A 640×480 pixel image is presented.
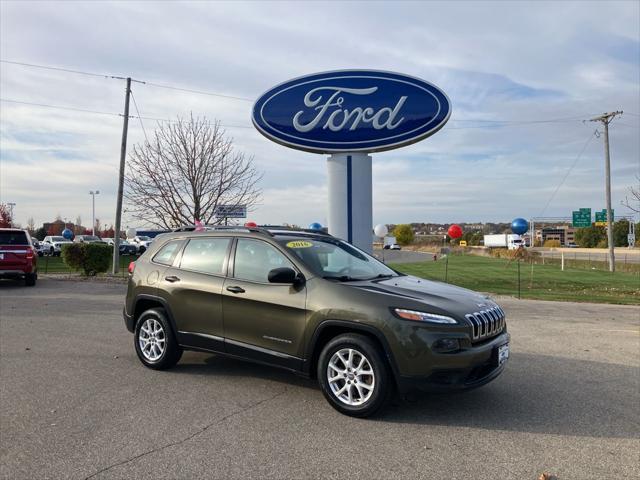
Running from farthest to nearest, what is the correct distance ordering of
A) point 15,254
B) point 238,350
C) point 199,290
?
point 15,254 → point 199,290 → point 238,350

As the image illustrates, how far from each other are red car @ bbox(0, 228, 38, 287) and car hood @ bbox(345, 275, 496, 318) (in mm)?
14040

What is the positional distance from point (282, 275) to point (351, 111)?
8.16 m

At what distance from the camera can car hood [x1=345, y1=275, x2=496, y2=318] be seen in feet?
14.7

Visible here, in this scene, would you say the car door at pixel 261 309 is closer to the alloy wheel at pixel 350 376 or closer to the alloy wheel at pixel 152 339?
the alloy wheel at pixel 350 376

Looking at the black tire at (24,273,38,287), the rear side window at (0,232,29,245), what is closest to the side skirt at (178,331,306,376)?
Result: the rear side window at (0,232,29,245)

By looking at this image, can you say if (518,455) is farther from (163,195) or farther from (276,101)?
(163,195)

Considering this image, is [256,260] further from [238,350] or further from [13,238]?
[13,238]

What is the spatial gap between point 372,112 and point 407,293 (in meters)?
8.23

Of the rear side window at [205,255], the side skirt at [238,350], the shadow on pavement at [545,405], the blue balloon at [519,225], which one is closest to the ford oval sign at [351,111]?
the rear side window at [205,255]

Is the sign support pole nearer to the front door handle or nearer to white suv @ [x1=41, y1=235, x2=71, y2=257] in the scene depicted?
the front door handle

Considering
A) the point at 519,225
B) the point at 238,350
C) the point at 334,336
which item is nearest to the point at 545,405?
the point at 334,336

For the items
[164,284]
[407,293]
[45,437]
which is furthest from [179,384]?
[407,293]

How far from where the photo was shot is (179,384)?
18.4 feet

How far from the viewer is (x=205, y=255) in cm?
598
